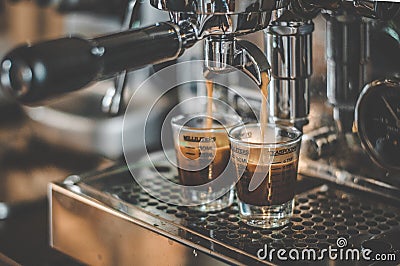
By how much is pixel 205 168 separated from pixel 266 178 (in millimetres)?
90

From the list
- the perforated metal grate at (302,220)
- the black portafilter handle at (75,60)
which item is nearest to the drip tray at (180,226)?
the perforated metal grate at (302,220)

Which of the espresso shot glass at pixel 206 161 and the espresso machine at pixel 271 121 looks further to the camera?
the espresso shot glass at pixel 206 161

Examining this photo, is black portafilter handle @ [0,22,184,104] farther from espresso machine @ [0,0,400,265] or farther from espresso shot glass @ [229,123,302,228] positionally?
espresso shot glass @ [229,123,302,228]

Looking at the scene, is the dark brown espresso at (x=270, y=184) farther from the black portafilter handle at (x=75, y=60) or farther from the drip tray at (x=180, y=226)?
the black portafilter handle at (x=75, y=60)

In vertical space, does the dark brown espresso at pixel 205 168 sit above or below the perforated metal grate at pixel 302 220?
above

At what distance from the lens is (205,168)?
0.80 metres

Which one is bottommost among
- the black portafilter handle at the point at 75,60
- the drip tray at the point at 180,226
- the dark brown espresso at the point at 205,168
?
the drip tray at the point at 180,226

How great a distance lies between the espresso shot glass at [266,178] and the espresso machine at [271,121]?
17mm

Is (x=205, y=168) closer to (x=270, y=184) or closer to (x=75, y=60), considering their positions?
(x=270, y=184)

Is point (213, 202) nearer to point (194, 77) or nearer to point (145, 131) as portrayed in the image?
point (194, 77)

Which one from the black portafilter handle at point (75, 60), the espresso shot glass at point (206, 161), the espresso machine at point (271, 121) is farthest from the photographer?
the espresso shot glass at point (206, 161)

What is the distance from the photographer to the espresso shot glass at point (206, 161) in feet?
2.60

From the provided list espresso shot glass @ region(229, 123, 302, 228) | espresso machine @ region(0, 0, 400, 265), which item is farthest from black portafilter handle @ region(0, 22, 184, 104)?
espresso shot glass @ region(229, 123, 302, 228)

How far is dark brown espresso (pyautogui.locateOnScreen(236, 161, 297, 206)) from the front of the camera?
730 millimetres
